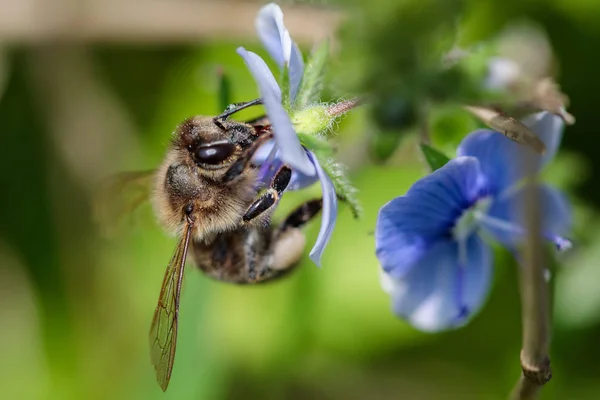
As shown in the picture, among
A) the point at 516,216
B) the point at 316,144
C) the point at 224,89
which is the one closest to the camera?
the point at 316,144

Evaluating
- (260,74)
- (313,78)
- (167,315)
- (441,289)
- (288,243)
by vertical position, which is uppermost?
(260,74)

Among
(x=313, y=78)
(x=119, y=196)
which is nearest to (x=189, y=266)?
(x=119, y=196)

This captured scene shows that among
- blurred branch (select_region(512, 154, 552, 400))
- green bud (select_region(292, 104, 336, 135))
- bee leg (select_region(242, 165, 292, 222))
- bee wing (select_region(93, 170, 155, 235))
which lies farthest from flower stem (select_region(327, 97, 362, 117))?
bee wing (select_region(93, 170, 155, 235))

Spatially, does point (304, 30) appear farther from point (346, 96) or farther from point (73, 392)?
point (73, 392)

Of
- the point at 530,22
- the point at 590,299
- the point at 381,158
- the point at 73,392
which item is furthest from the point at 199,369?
the point at 530,22

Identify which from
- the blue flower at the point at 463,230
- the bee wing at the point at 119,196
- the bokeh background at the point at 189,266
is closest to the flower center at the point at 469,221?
the blue flower at the point at 463,230

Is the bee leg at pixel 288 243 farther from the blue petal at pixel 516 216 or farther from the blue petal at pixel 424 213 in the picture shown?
the blue petal at pixel 516 216

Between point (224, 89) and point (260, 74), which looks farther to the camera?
point (224, 89)

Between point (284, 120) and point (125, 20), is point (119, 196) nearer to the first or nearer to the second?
point (284, 120)
